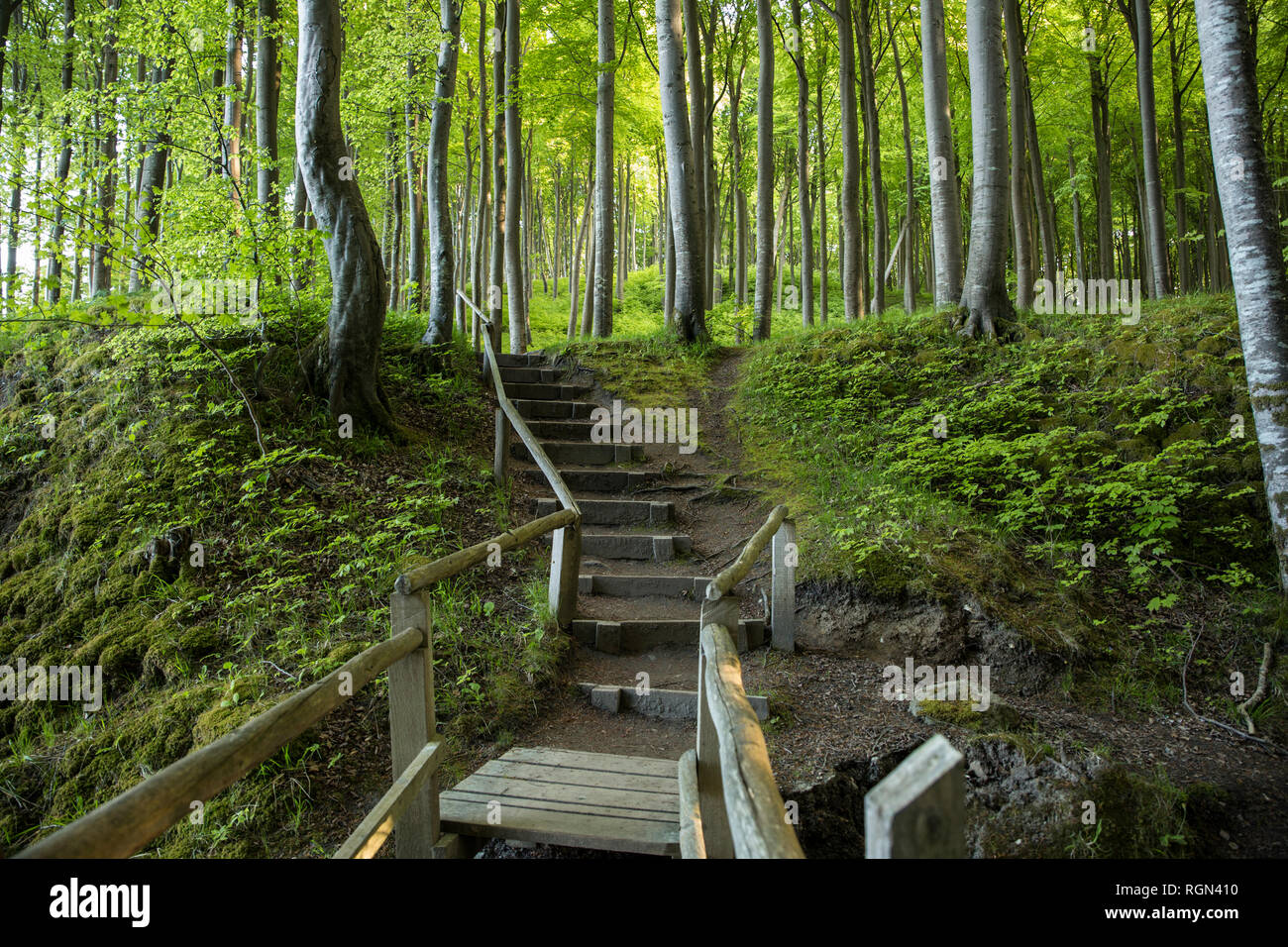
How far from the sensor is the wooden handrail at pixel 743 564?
319 centimetres

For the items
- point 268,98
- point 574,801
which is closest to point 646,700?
point 574,801

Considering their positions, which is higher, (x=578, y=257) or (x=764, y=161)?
(x=578, y=257)

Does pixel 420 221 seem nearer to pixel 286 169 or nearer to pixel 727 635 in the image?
pixel 286 169

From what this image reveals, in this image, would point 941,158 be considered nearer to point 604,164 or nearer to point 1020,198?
point 1020,198

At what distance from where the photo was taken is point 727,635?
288 cm

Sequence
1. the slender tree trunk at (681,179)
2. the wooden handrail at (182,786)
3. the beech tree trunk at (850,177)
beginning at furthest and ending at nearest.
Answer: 1. the beech tree trunk at (850,177)
2. the slender tree trunk at (681,179)
3. the wooden handrail at (182,786)

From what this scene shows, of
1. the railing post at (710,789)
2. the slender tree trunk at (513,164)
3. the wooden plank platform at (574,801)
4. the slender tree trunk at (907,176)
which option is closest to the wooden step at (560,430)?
the slender tree trunk at (513,164)

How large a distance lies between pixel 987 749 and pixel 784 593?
5.87ft

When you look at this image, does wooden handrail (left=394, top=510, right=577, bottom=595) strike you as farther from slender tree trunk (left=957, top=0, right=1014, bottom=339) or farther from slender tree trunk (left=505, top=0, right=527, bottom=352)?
Result: slender tree trunk (left=505, top=0, right=527, bottom=352)

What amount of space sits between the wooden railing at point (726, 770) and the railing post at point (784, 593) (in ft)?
3.48

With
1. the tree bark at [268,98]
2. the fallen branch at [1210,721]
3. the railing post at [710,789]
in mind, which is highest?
the tree bark at [268,98]

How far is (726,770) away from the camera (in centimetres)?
190

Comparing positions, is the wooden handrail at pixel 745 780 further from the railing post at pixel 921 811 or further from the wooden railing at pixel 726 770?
the railing post at pixel 921 811

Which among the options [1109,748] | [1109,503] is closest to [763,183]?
[1109,503]
